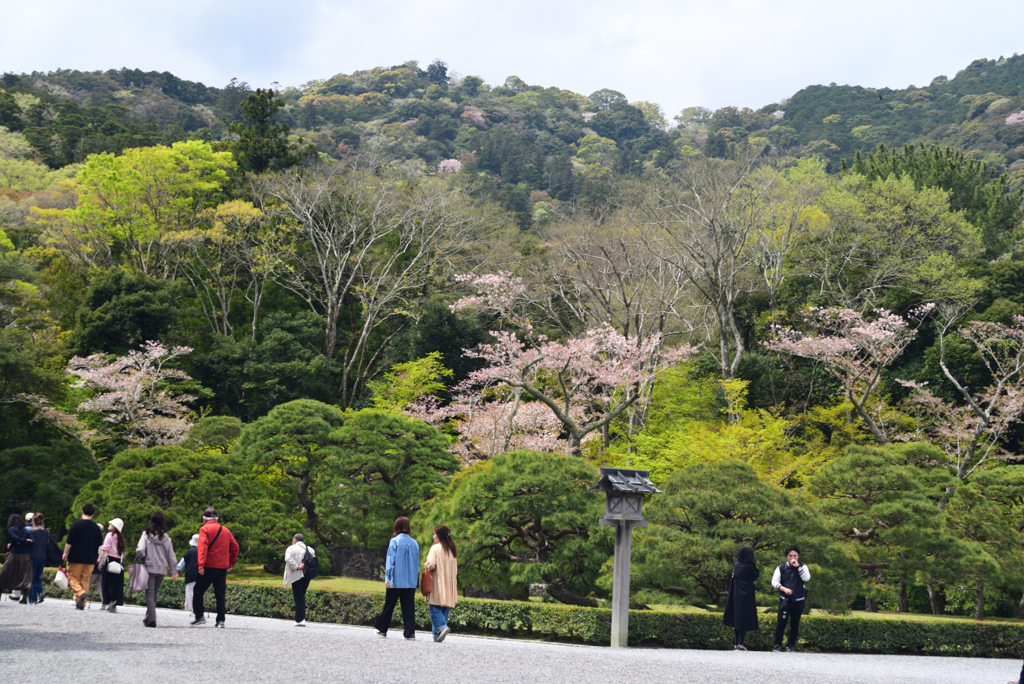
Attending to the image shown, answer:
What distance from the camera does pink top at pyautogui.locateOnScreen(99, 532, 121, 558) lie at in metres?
9.12

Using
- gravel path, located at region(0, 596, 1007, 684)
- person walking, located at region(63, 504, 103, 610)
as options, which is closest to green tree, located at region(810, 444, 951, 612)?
gravel path, located at region(0, 596, 1007, 684)

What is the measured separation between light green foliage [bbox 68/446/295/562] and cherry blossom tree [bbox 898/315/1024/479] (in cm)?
1622

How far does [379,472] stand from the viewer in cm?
1669

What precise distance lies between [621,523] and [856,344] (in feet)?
52.2

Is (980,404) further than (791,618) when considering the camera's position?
Yes

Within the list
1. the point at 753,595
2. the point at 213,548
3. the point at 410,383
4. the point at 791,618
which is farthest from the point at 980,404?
the point at 213,548

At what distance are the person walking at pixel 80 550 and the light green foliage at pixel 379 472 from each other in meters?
6.98

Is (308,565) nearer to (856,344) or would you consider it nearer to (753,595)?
(753,595)

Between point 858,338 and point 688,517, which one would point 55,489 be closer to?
point 688,517

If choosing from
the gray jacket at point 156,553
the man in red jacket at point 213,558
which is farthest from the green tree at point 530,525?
the gray jacket at point 156,553

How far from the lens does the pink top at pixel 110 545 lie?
29.9 ft

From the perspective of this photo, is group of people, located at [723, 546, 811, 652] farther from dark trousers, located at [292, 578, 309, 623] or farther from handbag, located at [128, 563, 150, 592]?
handbag, located at [128, 563, 150, 592]

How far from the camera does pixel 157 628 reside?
7.76 meters

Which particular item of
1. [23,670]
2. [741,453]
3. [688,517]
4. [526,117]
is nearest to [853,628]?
[688,517]
